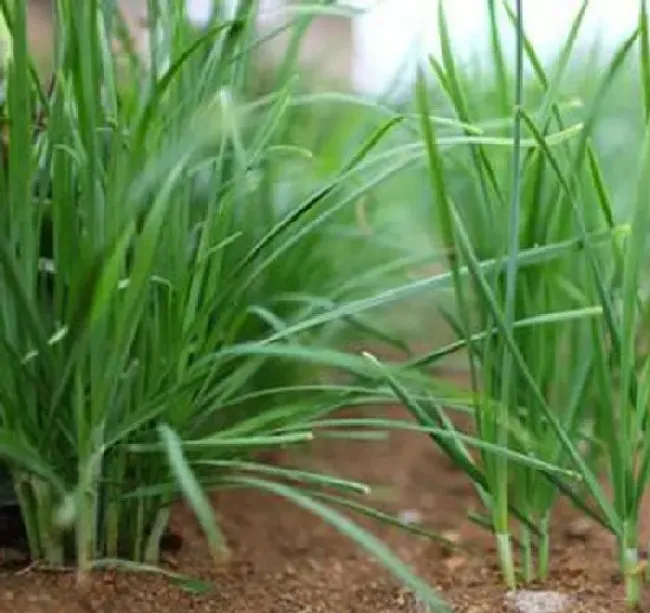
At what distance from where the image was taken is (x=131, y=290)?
50 centimetres

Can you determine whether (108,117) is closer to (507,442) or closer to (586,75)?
(507,442)

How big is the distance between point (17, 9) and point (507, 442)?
0.26 metres

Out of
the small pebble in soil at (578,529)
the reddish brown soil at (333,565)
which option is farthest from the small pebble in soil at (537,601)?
the small pebble in soil at (578,529)

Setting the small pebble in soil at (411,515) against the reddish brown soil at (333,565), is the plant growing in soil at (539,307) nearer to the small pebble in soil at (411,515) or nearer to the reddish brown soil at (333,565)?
the reddish brown soil at (333,565)

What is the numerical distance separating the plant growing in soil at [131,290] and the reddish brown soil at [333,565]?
0.03 m

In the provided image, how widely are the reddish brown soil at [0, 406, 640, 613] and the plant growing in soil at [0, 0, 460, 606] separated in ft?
0.08

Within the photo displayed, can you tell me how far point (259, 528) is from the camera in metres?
0.76

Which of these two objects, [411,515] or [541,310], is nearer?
[541,310]

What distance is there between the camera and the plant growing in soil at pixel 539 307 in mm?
528

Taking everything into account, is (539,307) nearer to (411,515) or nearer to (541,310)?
(541,310)

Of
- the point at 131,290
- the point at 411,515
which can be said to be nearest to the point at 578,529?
the point at 411,515

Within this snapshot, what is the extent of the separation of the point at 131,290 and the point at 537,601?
0.22 metres

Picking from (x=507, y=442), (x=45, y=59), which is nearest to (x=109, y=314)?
(x=507, y=442)

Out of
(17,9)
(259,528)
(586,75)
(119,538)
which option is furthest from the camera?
(586,75)
